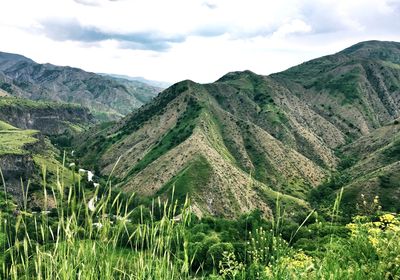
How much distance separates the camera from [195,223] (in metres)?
125

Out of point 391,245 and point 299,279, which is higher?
point 391,245

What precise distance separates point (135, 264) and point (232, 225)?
392 feet

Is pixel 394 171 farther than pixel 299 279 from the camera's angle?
Yes

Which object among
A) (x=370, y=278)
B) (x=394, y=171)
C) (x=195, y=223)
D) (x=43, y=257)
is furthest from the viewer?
(x=394, y=171)

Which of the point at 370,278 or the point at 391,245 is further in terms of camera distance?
the point at 391,245

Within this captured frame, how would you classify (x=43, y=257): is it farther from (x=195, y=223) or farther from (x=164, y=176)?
(x=164, y=176)

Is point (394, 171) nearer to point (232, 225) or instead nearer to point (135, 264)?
point (232, 225)

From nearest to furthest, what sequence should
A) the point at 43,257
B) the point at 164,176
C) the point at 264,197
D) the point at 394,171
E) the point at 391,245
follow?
1. the point at 43,257
2. the point at 391,245
3. the point at 394,171
4. the point at 264,197
5. the point at 164,176

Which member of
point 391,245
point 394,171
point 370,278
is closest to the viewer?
point 370,278

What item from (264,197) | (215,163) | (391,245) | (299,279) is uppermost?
(391,245)

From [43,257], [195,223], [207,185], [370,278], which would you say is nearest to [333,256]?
[370,278]

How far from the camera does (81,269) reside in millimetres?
9531

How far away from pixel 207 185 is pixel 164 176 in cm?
2940

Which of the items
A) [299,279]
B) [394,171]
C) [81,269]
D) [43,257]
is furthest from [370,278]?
[394,171]
